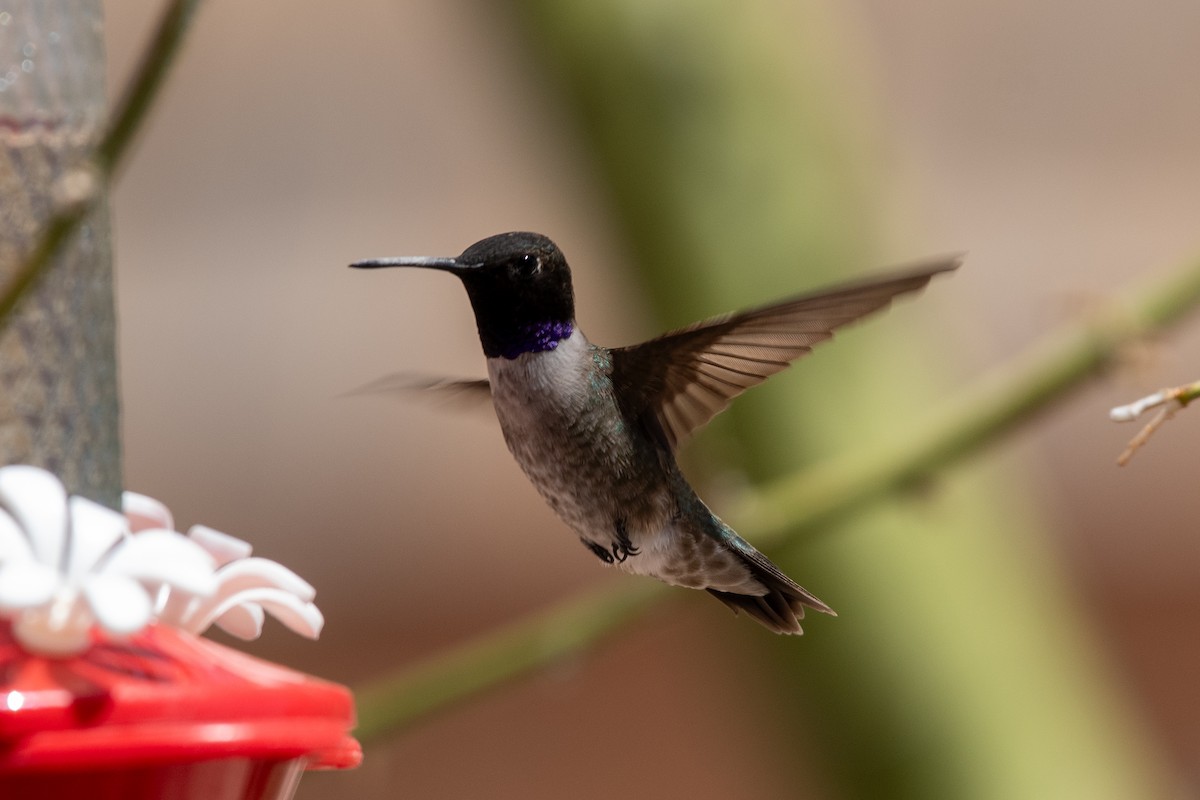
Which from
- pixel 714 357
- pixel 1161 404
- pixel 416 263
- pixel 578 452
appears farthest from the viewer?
pixel 714 357

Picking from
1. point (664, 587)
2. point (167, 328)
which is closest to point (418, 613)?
point (167, 328)

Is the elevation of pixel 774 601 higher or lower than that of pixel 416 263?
lower

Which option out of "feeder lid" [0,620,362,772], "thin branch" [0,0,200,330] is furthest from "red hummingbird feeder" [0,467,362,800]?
"thin branch" [0,0,200,330]

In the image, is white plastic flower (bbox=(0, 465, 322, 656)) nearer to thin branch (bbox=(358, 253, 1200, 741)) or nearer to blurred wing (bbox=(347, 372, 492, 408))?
blurred wing (bbox=(347, 372, 492, 408))

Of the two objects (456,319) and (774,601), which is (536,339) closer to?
(774,601)

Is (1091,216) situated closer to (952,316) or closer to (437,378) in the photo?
(952,316)

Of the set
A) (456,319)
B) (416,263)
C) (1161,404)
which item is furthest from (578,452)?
(456,319)

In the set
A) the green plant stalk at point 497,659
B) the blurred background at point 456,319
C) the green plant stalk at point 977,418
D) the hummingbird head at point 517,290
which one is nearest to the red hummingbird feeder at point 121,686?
the hummingbird head at point 517,290
